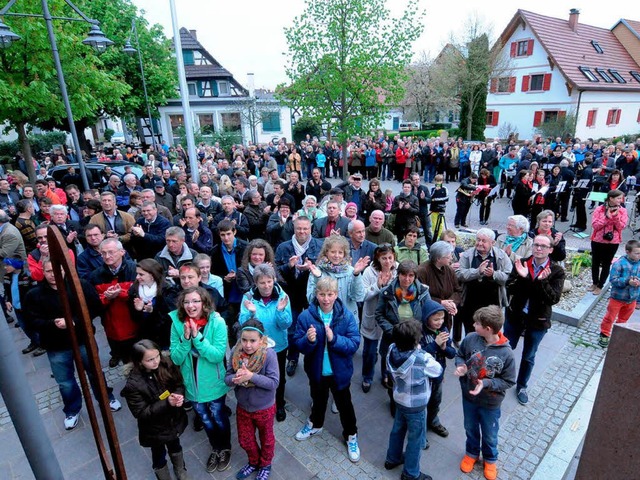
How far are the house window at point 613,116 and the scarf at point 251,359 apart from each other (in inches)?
1464

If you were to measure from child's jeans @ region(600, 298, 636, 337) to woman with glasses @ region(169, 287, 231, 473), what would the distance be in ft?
18.2

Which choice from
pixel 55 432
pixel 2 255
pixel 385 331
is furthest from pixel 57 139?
pixel 385 331

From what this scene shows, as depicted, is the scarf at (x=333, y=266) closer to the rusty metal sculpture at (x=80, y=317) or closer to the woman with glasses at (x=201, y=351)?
the woman with glasses at (x=201, y=351)

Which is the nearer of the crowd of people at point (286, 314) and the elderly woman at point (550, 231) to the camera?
the crowd of people at point (286, 314)

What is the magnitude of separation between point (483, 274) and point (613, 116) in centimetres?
3567

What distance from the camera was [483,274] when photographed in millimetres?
4789

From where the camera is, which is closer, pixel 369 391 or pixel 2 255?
pixel 369 391

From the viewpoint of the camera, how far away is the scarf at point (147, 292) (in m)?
4.36

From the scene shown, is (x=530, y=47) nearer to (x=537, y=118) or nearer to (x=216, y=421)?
(x=537, y=118)

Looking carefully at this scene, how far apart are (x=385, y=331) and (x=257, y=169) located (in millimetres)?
14094

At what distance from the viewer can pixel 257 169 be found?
1738 cm

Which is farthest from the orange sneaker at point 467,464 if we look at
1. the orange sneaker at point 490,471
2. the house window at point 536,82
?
the house window at point 536,82

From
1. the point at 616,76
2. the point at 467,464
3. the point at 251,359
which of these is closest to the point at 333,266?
the point at 251,359

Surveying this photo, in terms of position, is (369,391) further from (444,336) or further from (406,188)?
(406,188)
